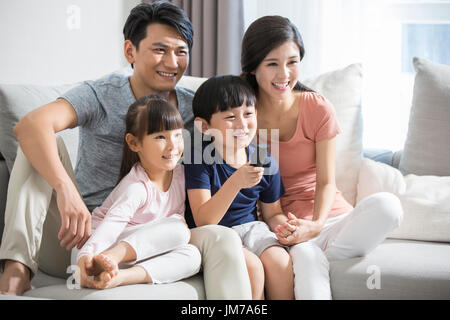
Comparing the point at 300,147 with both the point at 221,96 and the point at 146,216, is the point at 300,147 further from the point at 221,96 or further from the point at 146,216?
the point at 146,216

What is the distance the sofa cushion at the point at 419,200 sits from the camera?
1476mm

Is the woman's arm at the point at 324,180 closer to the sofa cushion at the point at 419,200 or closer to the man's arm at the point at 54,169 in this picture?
the sofa cushion at the point at 419,200

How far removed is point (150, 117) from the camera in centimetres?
137

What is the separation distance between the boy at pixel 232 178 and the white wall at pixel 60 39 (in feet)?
5.34

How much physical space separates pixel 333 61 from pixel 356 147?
34.0 inches

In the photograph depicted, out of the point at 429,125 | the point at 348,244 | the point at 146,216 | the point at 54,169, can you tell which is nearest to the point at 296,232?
the point at 348,244

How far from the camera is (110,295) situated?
3.33ft

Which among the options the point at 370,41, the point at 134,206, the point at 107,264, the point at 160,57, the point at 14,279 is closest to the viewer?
the point at 107,264

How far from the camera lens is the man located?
1.19 meters

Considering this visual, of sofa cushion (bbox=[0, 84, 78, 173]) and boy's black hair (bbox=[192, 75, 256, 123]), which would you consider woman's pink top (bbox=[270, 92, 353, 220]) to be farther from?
sofa cushion (bbox=[0, 84, 78, 173])

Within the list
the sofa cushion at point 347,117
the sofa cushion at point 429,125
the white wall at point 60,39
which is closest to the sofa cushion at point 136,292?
the sofa cushion at point 347,117

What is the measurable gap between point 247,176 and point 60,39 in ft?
6.85
